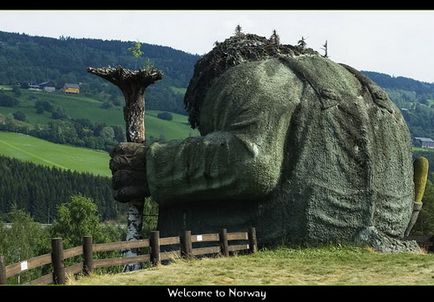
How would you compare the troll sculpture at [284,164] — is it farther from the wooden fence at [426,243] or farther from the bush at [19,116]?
the bush at [19,116]

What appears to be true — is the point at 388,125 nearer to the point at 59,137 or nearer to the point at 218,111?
the point at 218,111

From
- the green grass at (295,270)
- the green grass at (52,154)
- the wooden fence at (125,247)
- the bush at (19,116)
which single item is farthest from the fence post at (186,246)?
the bush at (19,116)

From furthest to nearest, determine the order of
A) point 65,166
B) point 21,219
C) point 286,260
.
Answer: point 65,166, point 21,219, point 286,260

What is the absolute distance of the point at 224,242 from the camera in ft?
61.9

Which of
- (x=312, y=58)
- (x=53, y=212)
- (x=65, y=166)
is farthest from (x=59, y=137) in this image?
(x=312, y=58)

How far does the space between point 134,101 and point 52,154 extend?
143 metres

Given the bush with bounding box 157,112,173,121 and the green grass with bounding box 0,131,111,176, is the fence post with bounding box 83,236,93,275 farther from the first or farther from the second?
the bush with bounding box 157,112,173,121

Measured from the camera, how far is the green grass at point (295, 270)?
47.2 ft

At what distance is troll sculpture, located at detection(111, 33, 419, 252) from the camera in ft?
62.1

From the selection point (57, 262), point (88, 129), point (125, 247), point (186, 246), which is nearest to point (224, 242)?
point (186, 246)

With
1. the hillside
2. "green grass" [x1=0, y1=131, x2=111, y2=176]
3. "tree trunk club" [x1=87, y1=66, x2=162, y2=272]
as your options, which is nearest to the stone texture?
"tree trunk club" [x1=87, y1=66, x2=162, y2=272]

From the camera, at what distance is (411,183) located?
21203 millimetres

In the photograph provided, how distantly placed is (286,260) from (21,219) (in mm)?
59682

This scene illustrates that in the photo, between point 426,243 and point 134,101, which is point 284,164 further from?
point 426,243
